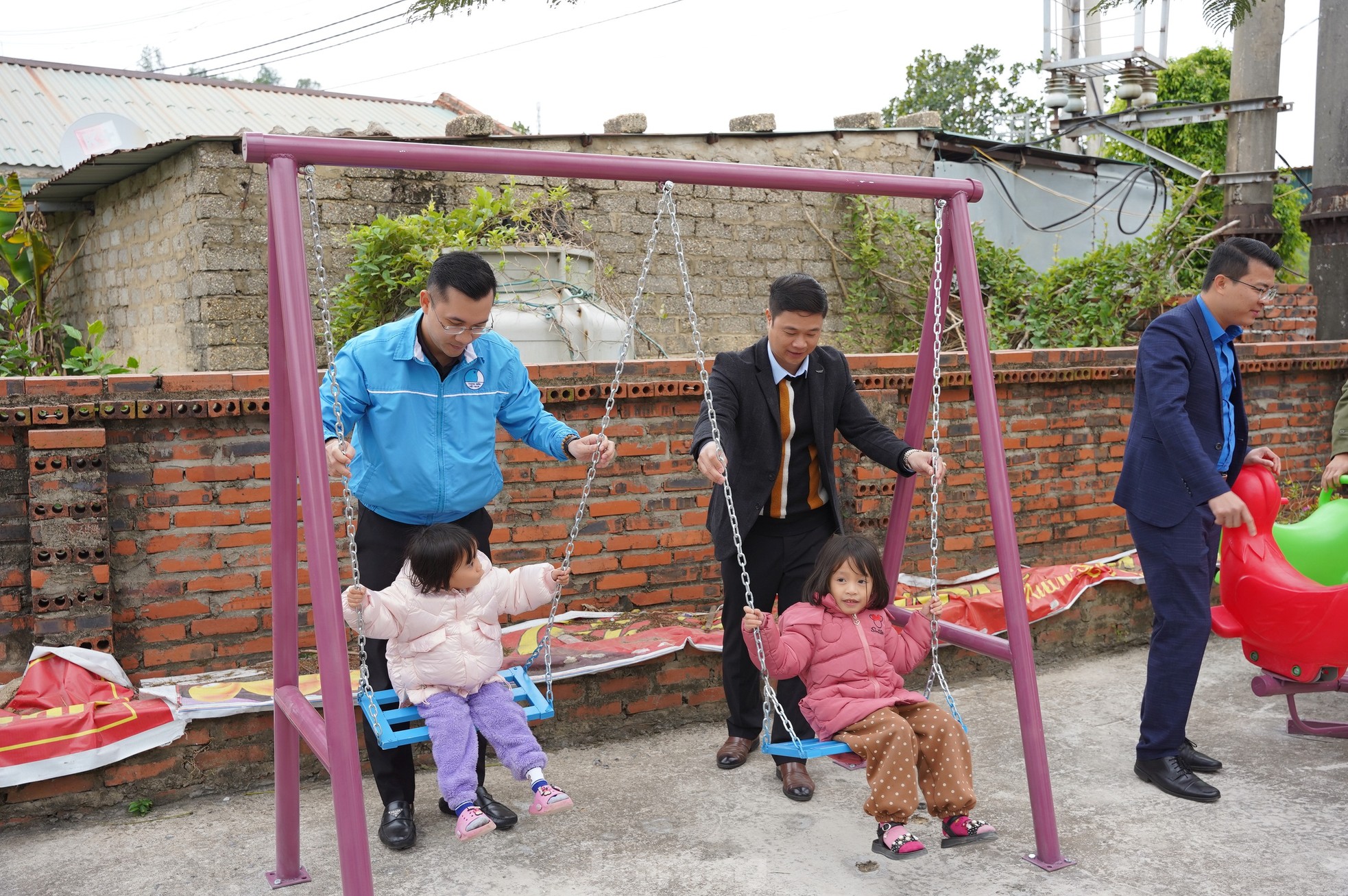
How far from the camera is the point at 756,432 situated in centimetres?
390

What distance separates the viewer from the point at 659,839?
3652mm

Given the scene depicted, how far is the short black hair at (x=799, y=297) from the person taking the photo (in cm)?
362

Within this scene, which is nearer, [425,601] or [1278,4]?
[425,601]

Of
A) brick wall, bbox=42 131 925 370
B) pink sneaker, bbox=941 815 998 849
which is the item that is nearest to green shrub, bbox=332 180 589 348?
brick wall, bbox=42 131 925 370

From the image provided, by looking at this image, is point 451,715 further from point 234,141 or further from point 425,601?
point 234,141

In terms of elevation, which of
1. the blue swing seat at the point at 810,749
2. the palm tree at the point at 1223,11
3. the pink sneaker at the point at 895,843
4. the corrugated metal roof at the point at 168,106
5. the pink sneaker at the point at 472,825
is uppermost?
the corrugated metal roof at the point at 168,106

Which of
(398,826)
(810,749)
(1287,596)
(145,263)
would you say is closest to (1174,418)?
(1287,596)

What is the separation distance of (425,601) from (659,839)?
1.16 meters

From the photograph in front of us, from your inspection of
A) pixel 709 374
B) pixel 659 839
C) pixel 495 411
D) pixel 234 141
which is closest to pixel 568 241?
pixel 234 141

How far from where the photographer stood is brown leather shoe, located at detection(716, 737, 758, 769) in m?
4.25

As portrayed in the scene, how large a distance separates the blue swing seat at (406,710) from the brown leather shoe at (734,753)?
961 mm

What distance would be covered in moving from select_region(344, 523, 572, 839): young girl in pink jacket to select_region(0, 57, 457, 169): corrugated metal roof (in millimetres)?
12587

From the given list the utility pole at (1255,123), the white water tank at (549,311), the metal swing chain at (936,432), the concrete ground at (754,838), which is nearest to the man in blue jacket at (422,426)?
the concrete ground at (754,838)

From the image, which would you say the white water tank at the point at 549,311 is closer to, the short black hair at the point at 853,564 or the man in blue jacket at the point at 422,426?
the man in blue jacket at the point at 422,426
